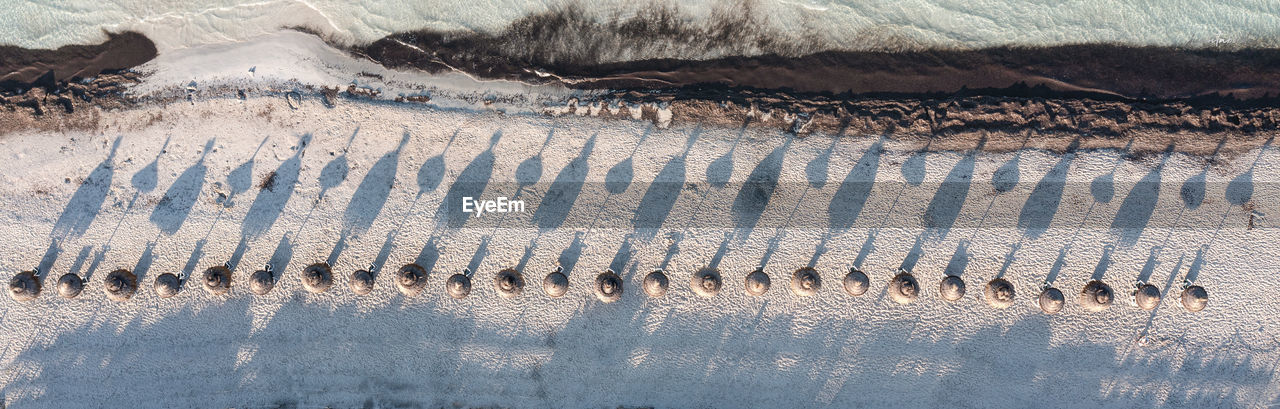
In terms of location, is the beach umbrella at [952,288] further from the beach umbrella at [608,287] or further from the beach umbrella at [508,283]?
the beach umbrella at [508,283]

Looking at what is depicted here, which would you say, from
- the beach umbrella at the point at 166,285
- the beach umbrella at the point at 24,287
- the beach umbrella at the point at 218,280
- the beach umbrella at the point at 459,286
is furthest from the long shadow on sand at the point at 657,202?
the beach umbrella at the point at 24,287

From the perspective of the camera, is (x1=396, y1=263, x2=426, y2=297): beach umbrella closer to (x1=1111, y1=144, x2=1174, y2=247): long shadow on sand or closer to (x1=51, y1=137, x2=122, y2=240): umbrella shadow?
(x1=51, y1=137, x2=122, y2=240): umbrella shadow

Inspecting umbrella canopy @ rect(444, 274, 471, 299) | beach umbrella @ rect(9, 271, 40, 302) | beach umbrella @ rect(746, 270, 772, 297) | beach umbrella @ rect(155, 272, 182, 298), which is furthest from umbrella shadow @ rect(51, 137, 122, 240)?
beach umbrella @ rect(746, 270, 772, 297)

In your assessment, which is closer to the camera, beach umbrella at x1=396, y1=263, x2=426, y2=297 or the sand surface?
beach umbrella at x1=396, y1=263, x2=426, y2=297

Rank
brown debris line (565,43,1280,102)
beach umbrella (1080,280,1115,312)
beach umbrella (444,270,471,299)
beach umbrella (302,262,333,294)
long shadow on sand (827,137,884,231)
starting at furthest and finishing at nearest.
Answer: brown debris line (565,43,1280,102), long shadow on sand (827,137,884,231), beach umbrella (444,270,471,299), beach umbrella (302,262,333,294), beach umbrella (1080,280,1115,312)

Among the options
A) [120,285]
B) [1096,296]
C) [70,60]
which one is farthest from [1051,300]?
[70,60]
